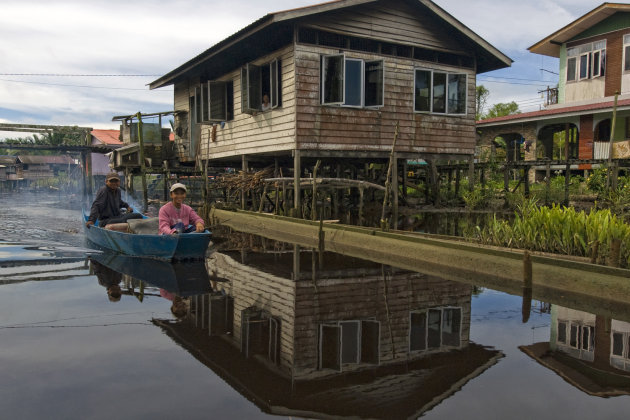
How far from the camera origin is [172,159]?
23.5 metres

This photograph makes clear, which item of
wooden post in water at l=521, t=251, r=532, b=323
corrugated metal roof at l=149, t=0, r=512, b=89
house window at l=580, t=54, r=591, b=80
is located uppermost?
house window at l=580, t=54, r=591, b=80

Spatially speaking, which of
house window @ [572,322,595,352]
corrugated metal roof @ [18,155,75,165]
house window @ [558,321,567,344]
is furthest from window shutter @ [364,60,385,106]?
corrugated metal roof @ [18,155,75,165]

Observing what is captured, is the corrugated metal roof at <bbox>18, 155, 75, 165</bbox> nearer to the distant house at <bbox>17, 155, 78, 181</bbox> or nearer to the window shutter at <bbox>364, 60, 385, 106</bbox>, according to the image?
the distant house at <bbox>17, 155, 78, 181</bbox>

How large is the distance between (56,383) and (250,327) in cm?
212

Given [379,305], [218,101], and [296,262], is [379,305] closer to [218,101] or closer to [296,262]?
[296,262]

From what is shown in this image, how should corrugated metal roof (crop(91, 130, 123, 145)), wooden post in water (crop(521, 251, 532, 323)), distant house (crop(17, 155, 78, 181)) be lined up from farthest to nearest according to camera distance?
distant house (crop(17, 155, 78, 181))
corrugated metal roof (crop(91, 130, 123, 145))
wooden post in water (crop(521, 251, 532, 323))

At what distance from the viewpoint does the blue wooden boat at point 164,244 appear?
379 inches

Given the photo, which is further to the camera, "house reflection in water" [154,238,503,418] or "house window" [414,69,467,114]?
"house window" [414,69,467,114]

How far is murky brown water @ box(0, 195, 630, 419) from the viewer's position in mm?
3934

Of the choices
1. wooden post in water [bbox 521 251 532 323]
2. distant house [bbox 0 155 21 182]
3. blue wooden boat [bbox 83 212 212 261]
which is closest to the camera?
wooden post in water [bbox 521 251 532 323]

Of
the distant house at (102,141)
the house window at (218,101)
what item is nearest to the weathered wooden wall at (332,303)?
the house window at (218,101)

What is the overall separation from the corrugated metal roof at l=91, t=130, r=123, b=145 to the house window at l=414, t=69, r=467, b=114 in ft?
113

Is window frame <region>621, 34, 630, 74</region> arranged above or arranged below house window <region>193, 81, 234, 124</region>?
above

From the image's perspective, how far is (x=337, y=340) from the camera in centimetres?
548
